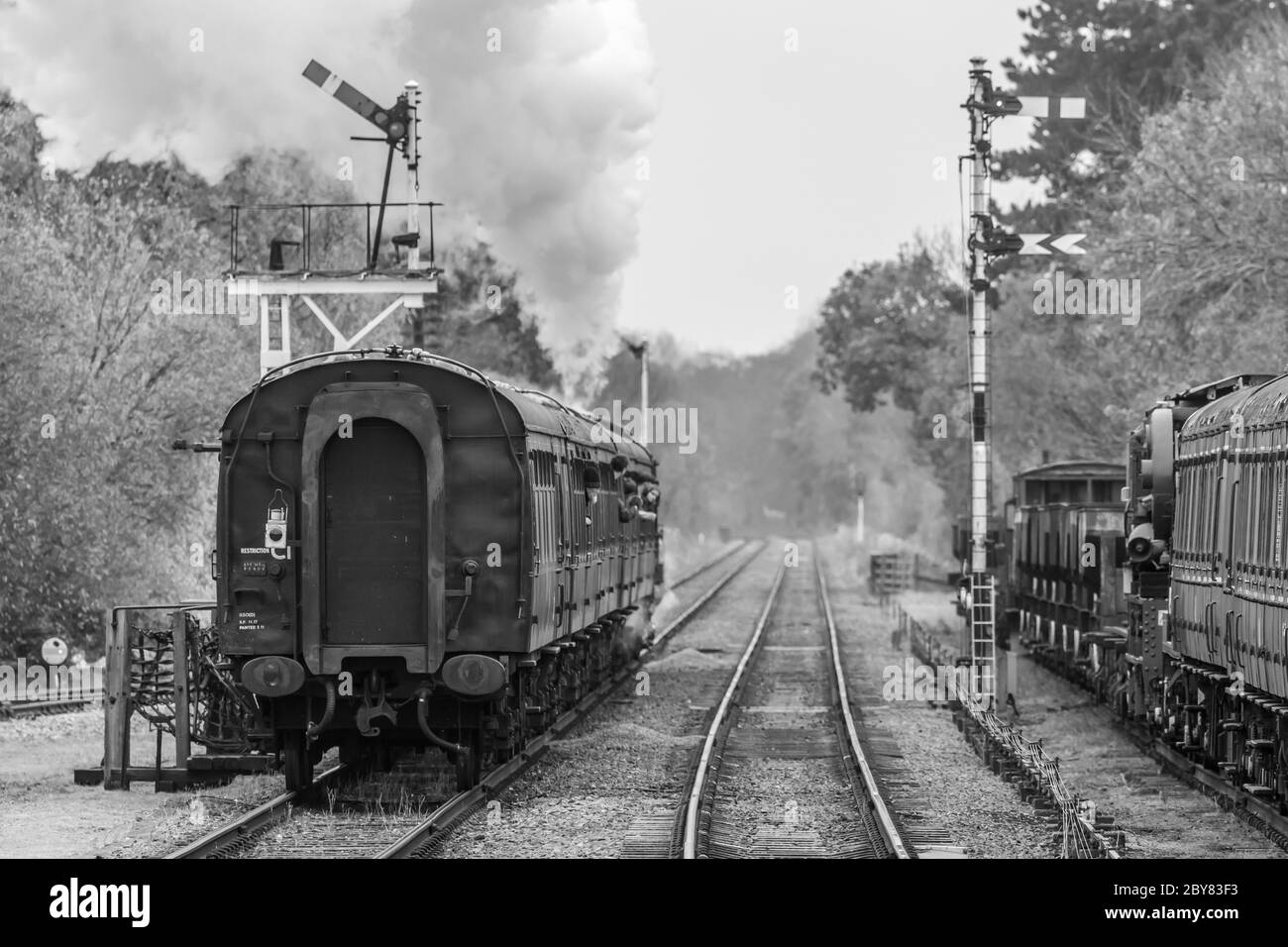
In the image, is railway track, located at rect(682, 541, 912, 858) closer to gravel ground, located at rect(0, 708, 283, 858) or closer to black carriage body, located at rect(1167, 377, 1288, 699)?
black carriage body, located at rect(1167, 377, 1288, 699)

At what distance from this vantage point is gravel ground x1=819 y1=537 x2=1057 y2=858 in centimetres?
1441

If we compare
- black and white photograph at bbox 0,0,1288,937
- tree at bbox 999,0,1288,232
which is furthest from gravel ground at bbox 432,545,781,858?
tree at bbox 999,0,1288,232

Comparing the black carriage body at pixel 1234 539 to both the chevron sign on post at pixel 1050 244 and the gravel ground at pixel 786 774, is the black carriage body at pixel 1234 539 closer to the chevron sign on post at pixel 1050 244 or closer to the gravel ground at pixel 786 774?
the gravel ground at pixel 786 774

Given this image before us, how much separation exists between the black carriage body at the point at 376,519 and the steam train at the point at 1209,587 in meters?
5.56

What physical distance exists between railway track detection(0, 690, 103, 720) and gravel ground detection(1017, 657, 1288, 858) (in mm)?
11103

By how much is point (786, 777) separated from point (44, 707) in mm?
9610

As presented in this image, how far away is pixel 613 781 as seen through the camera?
17.7 m

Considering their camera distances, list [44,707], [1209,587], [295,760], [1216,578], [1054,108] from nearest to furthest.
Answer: [295,760]
[1216,578]
[1209,587]
[1054,108]
[44,707]

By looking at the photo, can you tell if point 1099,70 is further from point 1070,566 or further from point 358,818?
point 358,818

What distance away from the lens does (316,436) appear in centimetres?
1533

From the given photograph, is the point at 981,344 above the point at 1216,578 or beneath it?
above

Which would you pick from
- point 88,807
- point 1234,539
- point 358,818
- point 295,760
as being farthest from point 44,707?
point 1234,539
